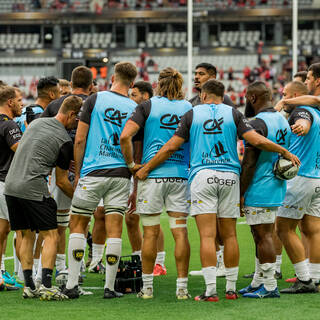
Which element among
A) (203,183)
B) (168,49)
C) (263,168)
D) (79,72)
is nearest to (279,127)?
(263,168)

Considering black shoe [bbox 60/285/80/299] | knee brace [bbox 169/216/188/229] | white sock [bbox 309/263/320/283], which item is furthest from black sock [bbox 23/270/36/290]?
white sock [bbox 309/263/320/283]

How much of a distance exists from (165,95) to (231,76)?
33750 mm

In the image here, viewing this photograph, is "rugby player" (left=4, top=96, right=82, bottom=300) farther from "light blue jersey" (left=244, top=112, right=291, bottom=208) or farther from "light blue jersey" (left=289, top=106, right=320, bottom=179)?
"light blue jersey" (left=289, top=106, right=320, bottom=179)

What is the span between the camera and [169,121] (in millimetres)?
6305

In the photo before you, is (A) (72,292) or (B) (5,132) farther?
(B) (5,132)

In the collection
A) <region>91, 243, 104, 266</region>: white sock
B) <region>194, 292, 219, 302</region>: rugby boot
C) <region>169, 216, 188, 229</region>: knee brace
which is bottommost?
<region>91, 243, 104, 266</region>: white sock

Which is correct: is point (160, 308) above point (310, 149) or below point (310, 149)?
below

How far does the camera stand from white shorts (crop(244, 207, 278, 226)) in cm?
617

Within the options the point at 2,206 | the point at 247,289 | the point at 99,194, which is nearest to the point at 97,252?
the point at 2,206

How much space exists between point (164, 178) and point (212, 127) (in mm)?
667

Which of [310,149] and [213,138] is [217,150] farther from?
[310,149]

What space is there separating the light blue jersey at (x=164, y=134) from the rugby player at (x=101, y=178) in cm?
24

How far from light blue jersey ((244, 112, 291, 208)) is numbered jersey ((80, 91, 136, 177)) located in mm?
1235

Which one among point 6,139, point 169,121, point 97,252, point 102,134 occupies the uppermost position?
point 169,121
